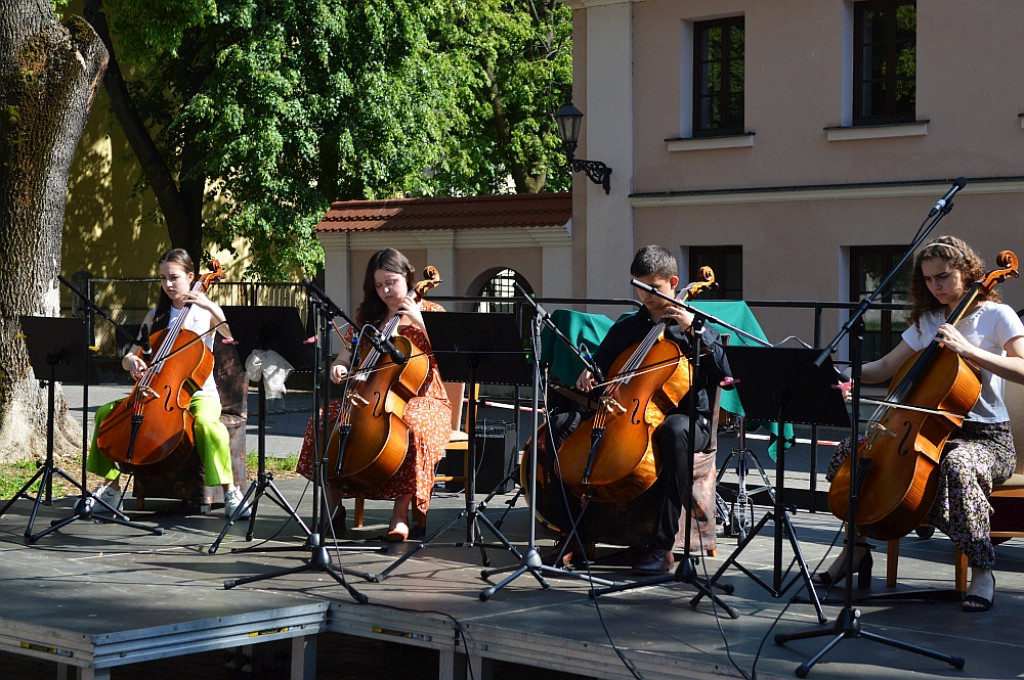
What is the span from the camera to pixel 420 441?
6.64 metres

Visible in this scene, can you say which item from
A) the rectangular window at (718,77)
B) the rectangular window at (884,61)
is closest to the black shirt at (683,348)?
the rectangular window at (884,61)

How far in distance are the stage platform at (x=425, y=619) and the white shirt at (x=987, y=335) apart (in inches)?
30.5

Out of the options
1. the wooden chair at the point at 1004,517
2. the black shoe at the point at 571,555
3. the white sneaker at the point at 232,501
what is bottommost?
the black shoe at the point at 571,555

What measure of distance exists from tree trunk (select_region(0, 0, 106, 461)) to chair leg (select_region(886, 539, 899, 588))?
6.39m

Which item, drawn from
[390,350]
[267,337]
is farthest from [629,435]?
[267,337]

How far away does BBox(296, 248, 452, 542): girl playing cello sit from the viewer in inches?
262

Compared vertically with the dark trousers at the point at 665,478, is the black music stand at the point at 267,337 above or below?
above

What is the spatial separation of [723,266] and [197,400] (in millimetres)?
9809

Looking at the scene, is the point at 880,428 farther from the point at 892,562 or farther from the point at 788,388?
the point at 892,562

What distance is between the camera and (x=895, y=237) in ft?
48.0

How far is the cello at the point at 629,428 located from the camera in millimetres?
5727

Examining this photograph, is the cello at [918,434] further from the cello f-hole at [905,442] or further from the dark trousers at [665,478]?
the dark trousers at [665,478]

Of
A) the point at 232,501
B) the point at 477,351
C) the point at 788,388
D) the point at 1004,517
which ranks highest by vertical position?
the point at 477,351

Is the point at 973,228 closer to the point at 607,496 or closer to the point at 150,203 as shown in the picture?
the point at 607,496
